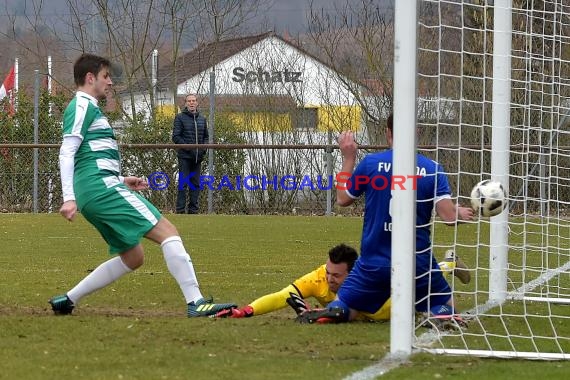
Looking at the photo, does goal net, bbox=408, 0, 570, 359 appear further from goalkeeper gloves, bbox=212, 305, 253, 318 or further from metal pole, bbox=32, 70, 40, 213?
metal pole, bbox=32, 70, 40, 213

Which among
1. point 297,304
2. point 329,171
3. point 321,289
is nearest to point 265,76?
point 329,171

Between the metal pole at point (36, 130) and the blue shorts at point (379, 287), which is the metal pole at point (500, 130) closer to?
the blue shorts at point (379, 287)

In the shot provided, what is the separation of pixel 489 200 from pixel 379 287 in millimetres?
942

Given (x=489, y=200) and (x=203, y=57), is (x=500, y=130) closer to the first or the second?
(x=489, y=200)

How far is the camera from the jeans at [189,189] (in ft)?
68.8

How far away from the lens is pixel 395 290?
629 cm

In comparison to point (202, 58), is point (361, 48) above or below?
below

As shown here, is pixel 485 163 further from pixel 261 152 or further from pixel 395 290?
pixel 261 152

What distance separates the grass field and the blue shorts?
0.17 metres

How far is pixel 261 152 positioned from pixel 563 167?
370 inches

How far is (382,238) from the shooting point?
744 cm

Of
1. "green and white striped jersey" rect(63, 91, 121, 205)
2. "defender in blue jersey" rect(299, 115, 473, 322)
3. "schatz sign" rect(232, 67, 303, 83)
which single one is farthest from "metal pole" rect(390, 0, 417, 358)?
"schatz sign" rect(232, 67, 303, 83)

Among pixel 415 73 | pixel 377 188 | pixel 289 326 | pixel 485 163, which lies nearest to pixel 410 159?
pixel 415 73

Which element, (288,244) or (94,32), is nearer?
(288,244)
